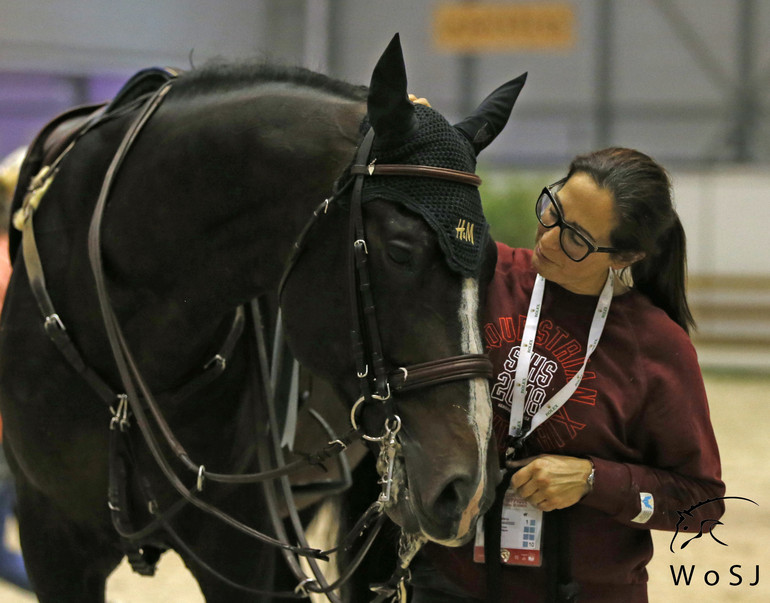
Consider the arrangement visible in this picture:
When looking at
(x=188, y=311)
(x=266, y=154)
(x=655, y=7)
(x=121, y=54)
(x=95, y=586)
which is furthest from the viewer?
(x=655, y=7)

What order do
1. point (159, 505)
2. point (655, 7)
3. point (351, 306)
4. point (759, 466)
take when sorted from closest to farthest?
point (351, 306) → point (159, 505) → point (759, 466) → point (655, 7)

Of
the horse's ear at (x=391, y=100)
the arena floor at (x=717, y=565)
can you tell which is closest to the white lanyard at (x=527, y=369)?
the horse's ear at (x=391, y=100)

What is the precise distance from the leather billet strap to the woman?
0.56ft

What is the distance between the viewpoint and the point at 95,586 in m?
2.00

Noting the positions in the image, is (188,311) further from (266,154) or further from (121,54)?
(121,54)

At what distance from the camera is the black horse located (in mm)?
1402

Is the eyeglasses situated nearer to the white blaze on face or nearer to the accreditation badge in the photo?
the white blaze on face

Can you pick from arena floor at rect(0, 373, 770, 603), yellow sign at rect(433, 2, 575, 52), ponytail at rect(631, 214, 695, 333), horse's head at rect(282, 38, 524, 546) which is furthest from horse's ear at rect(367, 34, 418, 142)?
yellow sign at rect(433, 2, 575, 52)

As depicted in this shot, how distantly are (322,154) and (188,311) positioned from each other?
1.39ft

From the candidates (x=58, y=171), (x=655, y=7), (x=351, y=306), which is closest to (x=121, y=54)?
(x=655, y=7)

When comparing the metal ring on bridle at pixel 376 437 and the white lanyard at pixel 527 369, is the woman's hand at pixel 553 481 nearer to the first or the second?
the white lanyard at pixel 527 369

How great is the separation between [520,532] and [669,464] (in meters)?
0.28

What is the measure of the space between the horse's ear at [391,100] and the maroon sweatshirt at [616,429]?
388mm

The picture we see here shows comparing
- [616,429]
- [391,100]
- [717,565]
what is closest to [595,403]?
[616,429]
